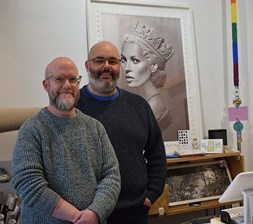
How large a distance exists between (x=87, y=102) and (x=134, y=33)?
107 cm

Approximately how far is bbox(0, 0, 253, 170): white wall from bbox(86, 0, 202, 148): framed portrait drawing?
111mm

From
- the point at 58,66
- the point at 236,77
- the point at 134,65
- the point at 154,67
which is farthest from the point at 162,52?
the point at 58,66

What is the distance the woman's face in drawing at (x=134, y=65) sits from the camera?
2328 millimetres

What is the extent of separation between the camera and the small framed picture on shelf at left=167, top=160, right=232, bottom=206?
88.7 inches

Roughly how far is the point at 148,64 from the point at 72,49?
599 mm

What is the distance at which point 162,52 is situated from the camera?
2.43 metres

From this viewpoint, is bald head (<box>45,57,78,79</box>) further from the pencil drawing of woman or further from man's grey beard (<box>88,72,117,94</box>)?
the pencil drawing of woman

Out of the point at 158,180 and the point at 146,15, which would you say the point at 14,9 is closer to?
the point at 146,15

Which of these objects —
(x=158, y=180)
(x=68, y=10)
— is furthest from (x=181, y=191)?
(x=68, y=10)

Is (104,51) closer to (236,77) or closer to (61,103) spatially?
(61,103)

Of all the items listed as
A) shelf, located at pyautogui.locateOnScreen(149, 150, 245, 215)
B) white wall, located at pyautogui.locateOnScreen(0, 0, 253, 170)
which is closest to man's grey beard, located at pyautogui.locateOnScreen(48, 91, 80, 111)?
white wall, located at pyautogui.locateOnScreen(0, 0, 253, 170)

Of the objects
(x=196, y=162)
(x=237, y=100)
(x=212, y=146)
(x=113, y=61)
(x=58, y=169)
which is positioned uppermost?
(x=113, y=61)

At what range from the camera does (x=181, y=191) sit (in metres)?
2.27

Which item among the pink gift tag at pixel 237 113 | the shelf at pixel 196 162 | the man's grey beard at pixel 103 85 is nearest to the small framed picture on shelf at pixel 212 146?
the shelf at pixel 196 162
